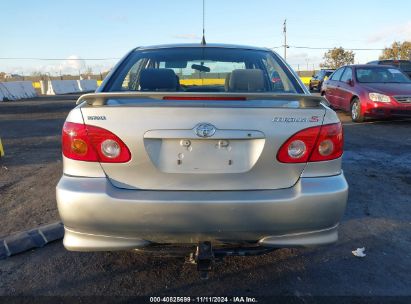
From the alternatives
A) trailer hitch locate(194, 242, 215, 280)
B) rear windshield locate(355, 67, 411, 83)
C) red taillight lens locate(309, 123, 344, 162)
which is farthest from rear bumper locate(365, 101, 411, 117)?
trailer hitch locate(194, 242, 215, 280)

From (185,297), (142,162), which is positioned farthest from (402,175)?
(142,162)

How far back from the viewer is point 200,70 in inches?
159

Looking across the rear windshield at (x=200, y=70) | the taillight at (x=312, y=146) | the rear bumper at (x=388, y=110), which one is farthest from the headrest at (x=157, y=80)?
the rear bumper at (x=388, y=110)

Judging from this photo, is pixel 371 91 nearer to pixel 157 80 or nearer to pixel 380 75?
pixel 380 75

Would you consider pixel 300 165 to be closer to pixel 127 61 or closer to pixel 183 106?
pixel 183 106

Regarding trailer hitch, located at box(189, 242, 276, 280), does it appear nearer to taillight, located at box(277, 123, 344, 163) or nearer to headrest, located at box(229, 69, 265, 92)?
taillight, located at box(277, 123, 344, 163)

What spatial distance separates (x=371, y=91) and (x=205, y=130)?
30.5 ft

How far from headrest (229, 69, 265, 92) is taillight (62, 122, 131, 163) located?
4.05ft

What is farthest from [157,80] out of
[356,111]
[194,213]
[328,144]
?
[356,111]

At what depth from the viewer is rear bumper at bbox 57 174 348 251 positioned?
2.33 m

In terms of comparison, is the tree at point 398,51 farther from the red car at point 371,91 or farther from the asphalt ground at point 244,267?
the asphalt ground at point 244,267

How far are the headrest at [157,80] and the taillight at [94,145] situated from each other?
2.99 ft

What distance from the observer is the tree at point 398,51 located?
49625 mm

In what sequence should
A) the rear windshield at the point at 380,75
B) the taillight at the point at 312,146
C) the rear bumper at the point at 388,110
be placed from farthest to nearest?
the rear windshield at the point at 380,75
the rear bumper at the point at 388,110
the taillight at the point at 312,146
